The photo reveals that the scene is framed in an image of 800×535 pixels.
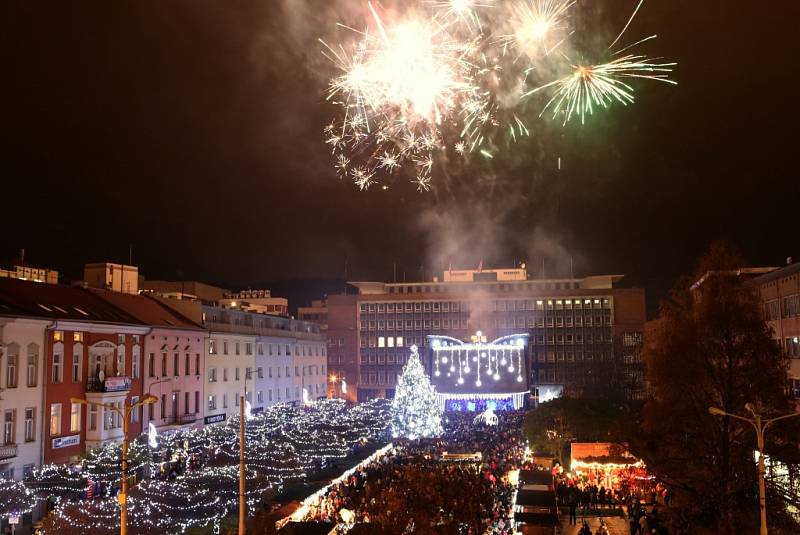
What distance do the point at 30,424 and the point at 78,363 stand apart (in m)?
3.82

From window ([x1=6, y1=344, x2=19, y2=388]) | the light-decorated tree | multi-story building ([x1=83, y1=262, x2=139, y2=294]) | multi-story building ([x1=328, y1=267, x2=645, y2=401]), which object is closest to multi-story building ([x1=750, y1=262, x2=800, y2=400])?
the light-decorated tree

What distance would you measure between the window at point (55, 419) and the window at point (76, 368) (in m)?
1.52

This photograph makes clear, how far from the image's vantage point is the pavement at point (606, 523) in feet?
85.6

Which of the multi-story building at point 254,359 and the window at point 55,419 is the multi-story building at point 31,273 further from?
the window at point 55,419

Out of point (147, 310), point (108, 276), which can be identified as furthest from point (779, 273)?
point (108, 276)

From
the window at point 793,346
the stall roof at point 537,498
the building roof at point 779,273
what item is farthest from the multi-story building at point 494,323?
the stall roof at point 537,498

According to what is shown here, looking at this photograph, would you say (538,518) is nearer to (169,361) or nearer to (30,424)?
(30,424)

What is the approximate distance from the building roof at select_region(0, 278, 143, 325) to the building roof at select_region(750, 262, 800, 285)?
30.7 meters

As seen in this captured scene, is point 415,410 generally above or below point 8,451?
below

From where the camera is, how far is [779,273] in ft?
104

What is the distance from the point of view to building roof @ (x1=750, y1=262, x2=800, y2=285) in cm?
2978

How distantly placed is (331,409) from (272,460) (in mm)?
28231

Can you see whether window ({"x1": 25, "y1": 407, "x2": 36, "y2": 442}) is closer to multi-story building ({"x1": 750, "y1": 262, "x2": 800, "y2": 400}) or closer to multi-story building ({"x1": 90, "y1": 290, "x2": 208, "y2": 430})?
multi-story building ({"x1": 90, "y1": 290, "x2": 208, "y2": 430})

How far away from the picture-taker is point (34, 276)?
172 feet
